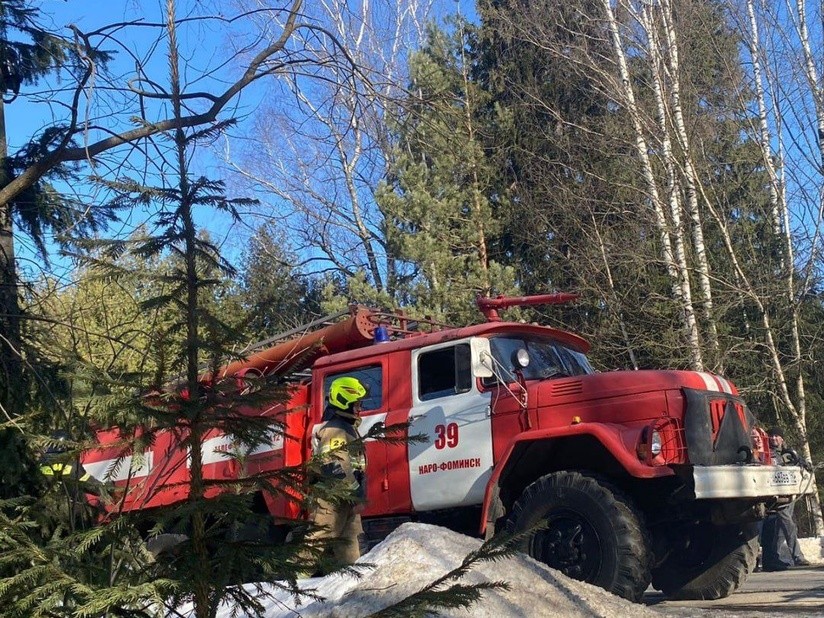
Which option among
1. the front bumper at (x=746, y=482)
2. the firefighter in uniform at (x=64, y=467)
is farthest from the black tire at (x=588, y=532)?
the firefighter in uniform at (x=64, y=467)

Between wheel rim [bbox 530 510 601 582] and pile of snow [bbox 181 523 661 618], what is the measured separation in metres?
0.85

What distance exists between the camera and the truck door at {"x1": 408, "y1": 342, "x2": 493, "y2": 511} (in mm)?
8219

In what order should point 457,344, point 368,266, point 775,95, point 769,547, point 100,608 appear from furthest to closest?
point 368,266 → point 775,95 → point 769,547 → point 457,344 → point 100,608

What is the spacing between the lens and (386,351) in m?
9.00

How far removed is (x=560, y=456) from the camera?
810cm

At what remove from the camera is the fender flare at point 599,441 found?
7266mm

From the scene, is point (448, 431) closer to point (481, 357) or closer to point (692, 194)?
point (481, 357)

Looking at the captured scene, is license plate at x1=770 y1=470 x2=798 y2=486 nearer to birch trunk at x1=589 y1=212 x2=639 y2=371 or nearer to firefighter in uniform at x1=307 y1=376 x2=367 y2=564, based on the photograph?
firefighter in uniform at x1=307 y1=376 x2=367 y2=564

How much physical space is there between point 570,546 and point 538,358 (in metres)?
1.89

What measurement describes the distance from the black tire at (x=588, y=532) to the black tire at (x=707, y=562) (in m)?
1.38

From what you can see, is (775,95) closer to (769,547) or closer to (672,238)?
(672,238)

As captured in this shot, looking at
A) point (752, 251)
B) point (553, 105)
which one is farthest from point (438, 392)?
point (553, 105)

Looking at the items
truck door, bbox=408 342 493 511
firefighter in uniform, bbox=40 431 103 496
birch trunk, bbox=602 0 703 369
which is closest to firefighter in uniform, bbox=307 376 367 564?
truck door, bbox=408 342 493 511

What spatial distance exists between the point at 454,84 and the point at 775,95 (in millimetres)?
8629
